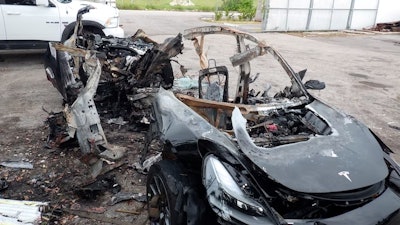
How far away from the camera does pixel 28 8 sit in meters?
8.59

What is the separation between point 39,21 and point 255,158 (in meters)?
7.95

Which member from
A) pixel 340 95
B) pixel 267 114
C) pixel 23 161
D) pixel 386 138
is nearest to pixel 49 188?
pixel 23 161

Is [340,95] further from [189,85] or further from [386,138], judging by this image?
[189,85]

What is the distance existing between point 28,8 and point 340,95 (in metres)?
7.38

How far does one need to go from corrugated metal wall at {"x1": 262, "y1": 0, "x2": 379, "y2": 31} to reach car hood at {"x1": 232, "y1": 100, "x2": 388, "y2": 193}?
16.2m

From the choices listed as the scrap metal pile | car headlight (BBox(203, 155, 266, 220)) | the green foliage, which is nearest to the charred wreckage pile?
car headlight (BBox(203, 155, 266, 220))

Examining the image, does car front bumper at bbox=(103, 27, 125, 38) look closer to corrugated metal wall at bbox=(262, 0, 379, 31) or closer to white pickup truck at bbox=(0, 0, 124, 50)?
white pickup truck at bbox=(0, 0, 124, 50)

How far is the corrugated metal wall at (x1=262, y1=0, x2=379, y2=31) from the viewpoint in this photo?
18.2 meters

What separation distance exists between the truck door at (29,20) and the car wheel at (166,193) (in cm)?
701

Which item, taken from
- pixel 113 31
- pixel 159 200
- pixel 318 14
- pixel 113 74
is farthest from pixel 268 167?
pixel 318 14

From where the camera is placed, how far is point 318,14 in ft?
63.3

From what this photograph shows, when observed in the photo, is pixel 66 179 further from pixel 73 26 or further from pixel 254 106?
pixel 73 26

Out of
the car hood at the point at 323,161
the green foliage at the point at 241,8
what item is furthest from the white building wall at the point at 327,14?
the car hood at the point at 323,161

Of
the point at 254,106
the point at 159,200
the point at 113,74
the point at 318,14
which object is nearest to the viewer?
the point at 159,200
